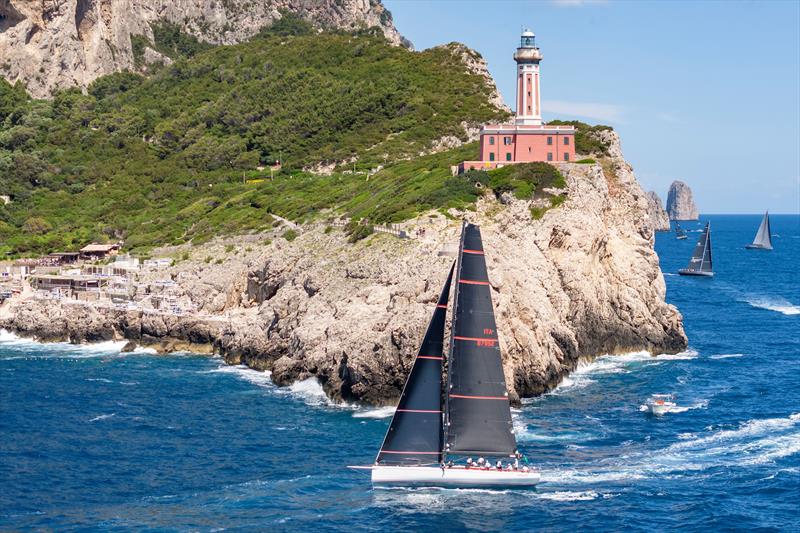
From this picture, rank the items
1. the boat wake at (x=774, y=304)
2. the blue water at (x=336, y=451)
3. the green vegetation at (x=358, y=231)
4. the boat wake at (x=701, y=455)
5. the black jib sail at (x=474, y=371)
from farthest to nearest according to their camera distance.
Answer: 1. the boat wake at (x=774, y=304)
2. the green vegetation at (x=358, y=231)
3. the boat wake at (x=701, y=455)
4. the black jib sail at (x=474, y=371)
5. the blue water at (x=336, y=451)

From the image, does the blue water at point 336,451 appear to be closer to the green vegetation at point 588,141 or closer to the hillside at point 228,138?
the green vegetation at point 588,141

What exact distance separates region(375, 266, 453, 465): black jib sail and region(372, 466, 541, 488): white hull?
1.60 feet

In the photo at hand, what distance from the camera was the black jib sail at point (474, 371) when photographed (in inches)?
1917

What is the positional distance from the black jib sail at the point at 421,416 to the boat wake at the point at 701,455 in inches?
245

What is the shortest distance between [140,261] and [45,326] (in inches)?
617

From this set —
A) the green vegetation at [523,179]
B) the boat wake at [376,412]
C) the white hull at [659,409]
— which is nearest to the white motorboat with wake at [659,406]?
the white hull at [659,409]

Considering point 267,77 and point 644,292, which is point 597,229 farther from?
point 267,77

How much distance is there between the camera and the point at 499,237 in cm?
7819

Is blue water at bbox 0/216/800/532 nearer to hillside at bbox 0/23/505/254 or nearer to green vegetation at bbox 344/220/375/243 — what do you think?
green vegetation at bbox 344/220/375/243

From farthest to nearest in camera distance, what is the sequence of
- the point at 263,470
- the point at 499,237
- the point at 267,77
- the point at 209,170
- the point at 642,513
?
the point at 267,77 < the point at 209,170 < the point at 499,237 < the point at 263,470 < the point at 642,513

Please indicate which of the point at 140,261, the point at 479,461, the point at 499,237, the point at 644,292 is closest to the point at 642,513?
the point at 479,461

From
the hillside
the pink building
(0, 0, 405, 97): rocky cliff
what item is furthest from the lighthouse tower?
A: (0, 0, 405, 97): rocky cliff

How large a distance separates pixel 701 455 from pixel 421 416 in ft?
55.3

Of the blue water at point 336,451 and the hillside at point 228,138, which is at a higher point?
the hillside at point 228,138
